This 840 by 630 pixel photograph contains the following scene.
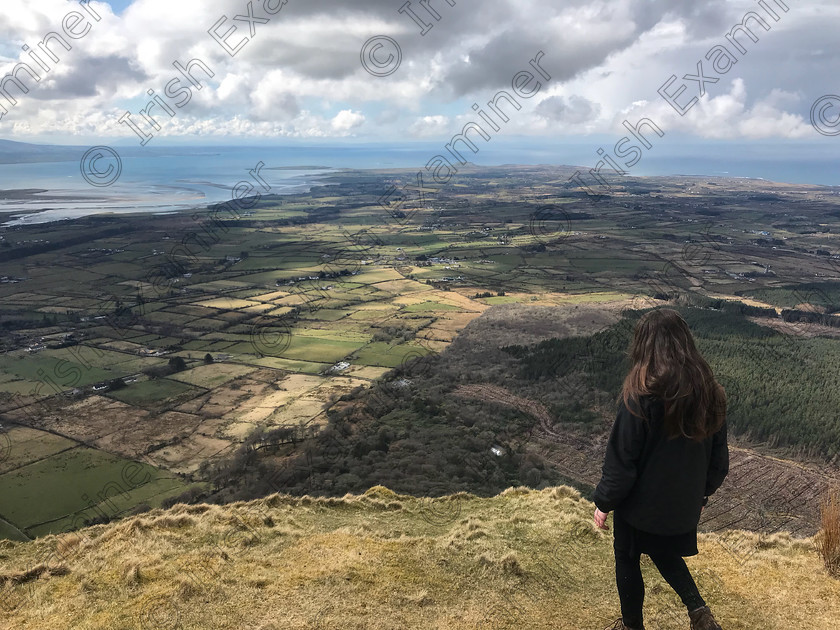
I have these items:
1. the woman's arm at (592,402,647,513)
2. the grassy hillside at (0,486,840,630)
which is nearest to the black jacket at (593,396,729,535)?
Result: the woman's arm at (592,402,647,513)

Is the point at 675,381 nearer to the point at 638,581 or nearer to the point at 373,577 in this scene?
the point at 638,581

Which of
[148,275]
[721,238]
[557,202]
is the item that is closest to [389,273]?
[148,275]

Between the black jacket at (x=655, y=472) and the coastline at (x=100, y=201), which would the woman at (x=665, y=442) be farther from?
the coastline at (x=100, y=201)

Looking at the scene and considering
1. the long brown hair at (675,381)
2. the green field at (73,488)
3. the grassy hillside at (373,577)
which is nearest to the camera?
the long brown hair at (675,381)

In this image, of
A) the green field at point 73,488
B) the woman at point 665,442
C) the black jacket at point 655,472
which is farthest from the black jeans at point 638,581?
the green field at point 73,488

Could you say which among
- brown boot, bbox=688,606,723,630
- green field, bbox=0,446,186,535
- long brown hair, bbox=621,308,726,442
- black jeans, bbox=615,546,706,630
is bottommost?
green field, bbox=0,446,186,535

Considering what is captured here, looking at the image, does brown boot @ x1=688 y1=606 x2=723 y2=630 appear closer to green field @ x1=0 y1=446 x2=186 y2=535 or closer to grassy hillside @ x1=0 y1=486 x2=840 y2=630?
grassy hillside @ x1=0 y1=486 x2=840 y2=630

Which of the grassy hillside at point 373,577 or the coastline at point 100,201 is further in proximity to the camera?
the coastline at point 100,201
